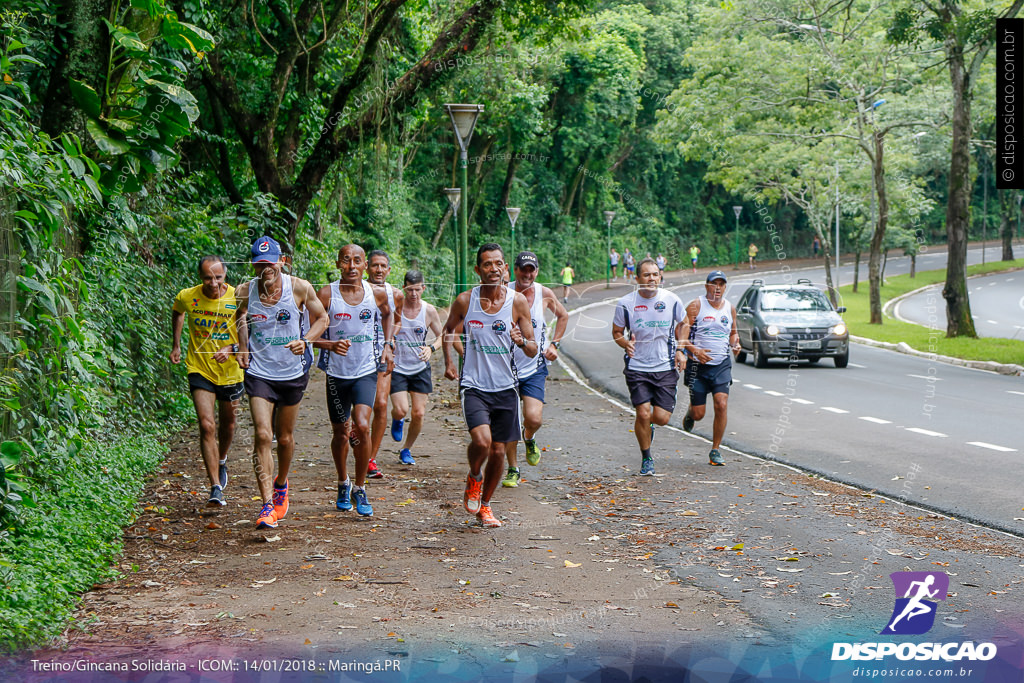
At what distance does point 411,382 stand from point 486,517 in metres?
2.90

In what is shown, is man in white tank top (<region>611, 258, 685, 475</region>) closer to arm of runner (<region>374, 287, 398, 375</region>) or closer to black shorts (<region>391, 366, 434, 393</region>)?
black shorts (<region>391, 366, 434, 393</region>)

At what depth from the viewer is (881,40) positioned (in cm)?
3381

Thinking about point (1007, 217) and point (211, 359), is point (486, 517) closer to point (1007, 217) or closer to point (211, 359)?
point (211, 359)

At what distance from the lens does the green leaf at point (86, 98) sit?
790 centimetres

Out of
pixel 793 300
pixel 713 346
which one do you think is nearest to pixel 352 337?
pixel 713 346

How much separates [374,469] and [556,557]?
11.0 ft

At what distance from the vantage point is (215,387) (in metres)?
8.66

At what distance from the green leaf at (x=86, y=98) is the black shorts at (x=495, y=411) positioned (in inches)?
133

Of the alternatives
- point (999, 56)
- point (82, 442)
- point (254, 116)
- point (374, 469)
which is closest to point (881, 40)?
point (999, 56)

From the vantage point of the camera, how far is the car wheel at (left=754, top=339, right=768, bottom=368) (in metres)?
22.7

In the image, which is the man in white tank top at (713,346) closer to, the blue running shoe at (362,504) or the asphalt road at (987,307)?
the blue running shoe at (362,504)

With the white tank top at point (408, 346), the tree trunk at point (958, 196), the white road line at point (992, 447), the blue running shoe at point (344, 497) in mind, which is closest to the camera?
the blue running shoe at point (344, 497)

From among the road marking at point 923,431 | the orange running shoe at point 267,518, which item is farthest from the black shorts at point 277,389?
the road marking at point 923,431

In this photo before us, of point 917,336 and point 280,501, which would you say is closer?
point 280,501
